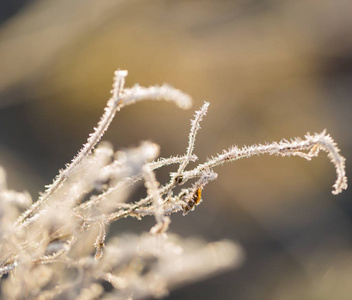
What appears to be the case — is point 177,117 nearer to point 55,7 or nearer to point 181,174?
point 55,7

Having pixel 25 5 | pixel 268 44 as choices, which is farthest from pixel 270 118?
pixel 25 5

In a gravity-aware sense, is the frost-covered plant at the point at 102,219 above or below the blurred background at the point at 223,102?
below

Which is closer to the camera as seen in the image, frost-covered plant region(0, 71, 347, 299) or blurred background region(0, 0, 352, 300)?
frost-covered plant region(0, 71, 347, 299)

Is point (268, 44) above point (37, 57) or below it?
below

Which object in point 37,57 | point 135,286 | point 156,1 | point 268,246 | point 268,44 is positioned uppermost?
point 156,1

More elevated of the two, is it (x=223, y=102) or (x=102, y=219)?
(x=223, y=102)

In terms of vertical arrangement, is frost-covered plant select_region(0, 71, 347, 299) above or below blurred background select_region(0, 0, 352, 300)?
below

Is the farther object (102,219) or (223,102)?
(223,102)

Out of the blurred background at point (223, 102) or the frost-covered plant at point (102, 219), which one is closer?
the frost-covered plant at point (102, 219)
